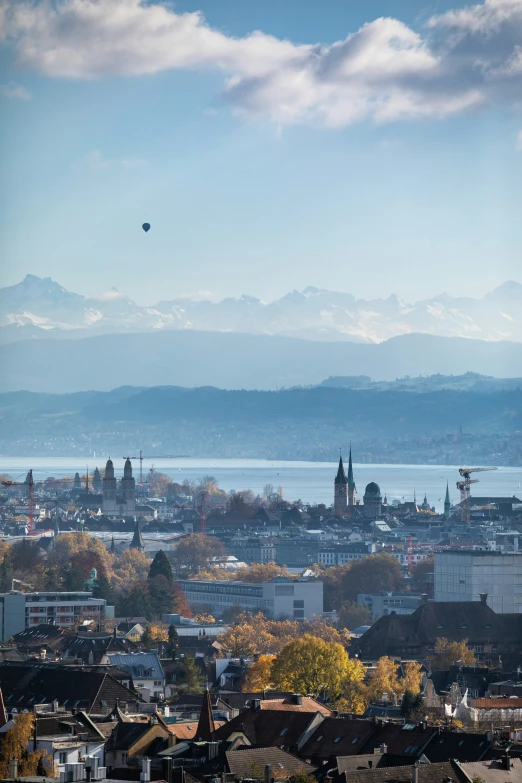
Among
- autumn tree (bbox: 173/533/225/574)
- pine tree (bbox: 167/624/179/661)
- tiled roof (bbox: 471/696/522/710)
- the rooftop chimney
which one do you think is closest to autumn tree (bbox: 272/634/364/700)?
tiled roof (bbox: 471/696/522/710)

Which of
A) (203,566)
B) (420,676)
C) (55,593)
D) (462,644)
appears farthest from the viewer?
(203,566)

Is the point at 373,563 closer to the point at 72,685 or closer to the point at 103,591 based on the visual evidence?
the point at 103,591

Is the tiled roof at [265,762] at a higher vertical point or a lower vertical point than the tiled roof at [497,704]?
higher

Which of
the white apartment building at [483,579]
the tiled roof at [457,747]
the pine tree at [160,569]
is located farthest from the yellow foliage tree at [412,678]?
the pine tree at [160,569]

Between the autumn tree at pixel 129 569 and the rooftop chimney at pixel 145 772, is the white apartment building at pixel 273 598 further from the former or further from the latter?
the rooftop chimney at pixel 145 772

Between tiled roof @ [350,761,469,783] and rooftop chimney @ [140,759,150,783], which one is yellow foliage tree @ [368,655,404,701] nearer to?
tiled roof @ [350,761,469,783]

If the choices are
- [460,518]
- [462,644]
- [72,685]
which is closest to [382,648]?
[462,644]

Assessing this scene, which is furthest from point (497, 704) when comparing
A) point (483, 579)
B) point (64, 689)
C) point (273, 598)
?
point (273, 598)
